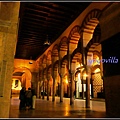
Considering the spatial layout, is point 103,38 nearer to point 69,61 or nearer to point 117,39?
point 117,39

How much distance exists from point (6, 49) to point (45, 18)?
6673 millimetres

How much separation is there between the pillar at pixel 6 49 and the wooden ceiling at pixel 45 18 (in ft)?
15.6

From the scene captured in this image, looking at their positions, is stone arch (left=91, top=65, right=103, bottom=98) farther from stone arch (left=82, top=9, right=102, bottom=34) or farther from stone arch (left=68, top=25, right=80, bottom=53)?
stone arch (left=82, top=9, right=102, bottom=34)

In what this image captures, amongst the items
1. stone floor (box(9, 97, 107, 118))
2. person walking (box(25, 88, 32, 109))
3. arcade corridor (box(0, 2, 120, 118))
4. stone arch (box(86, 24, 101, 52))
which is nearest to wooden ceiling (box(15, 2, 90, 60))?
arcade corridor (box(0, 2, 120, 118))

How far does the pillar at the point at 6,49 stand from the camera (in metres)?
3.02

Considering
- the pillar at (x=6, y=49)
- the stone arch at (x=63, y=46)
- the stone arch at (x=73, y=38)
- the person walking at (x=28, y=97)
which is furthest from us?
the stone arch at (x=63, y=46)

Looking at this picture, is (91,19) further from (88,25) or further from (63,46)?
(63,46)

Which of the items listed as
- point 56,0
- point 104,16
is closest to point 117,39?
point 104,16

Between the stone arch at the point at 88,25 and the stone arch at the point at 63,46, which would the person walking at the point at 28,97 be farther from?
the stone arch at the point at 63,46

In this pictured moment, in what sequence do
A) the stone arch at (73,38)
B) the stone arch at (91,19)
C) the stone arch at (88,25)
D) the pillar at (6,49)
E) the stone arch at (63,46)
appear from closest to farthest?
the pillar at (6,49) → the stone arch at (91,19) → the stone arch at (88,25) → the stone arch at (73,38) → the stone arch at (63,46)

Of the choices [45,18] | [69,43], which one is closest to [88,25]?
[69,43]

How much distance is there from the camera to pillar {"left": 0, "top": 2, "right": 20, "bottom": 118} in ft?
9.89

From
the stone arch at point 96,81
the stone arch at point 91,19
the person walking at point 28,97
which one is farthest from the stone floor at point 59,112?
the stone arch at point 96,81

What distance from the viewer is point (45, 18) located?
9.50 m
